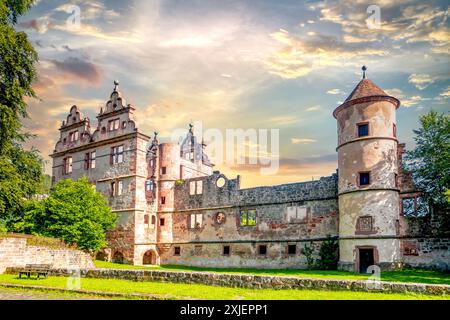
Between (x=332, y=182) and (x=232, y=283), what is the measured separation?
13437 millimetres

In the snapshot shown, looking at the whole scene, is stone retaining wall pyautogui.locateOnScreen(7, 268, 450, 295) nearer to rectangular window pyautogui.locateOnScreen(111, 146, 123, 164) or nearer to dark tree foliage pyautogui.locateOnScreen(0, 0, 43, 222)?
dark tree foliage pyautogui.locateOnScreen(0, 0, 43, 222)

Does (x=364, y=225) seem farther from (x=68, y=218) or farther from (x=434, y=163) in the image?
(x=68, y=218)

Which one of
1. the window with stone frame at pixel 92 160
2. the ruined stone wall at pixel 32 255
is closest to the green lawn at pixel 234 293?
the ruined stone wall at pixel 32 255

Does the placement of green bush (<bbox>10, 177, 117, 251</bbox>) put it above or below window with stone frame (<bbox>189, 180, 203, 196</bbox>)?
below

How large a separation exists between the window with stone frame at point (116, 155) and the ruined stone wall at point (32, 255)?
10.0 meters

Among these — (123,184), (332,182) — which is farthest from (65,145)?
(332,182)

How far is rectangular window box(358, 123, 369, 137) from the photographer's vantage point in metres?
22.4

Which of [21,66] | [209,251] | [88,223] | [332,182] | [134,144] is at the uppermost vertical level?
[21,66]

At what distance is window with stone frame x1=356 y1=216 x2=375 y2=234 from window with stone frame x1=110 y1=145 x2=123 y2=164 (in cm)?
1891

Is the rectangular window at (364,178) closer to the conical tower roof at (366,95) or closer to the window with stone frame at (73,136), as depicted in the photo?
the conical tower roof at (366,95)

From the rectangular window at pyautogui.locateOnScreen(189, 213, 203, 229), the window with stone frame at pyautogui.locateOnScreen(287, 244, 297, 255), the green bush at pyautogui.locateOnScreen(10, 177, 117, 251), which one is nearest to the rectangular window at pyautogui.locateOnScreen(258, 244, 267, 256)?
the window with stone frame at pyautogui.locateOnScreen(287, 244, 297, 255)

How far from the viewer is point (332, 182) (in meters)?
25.0
